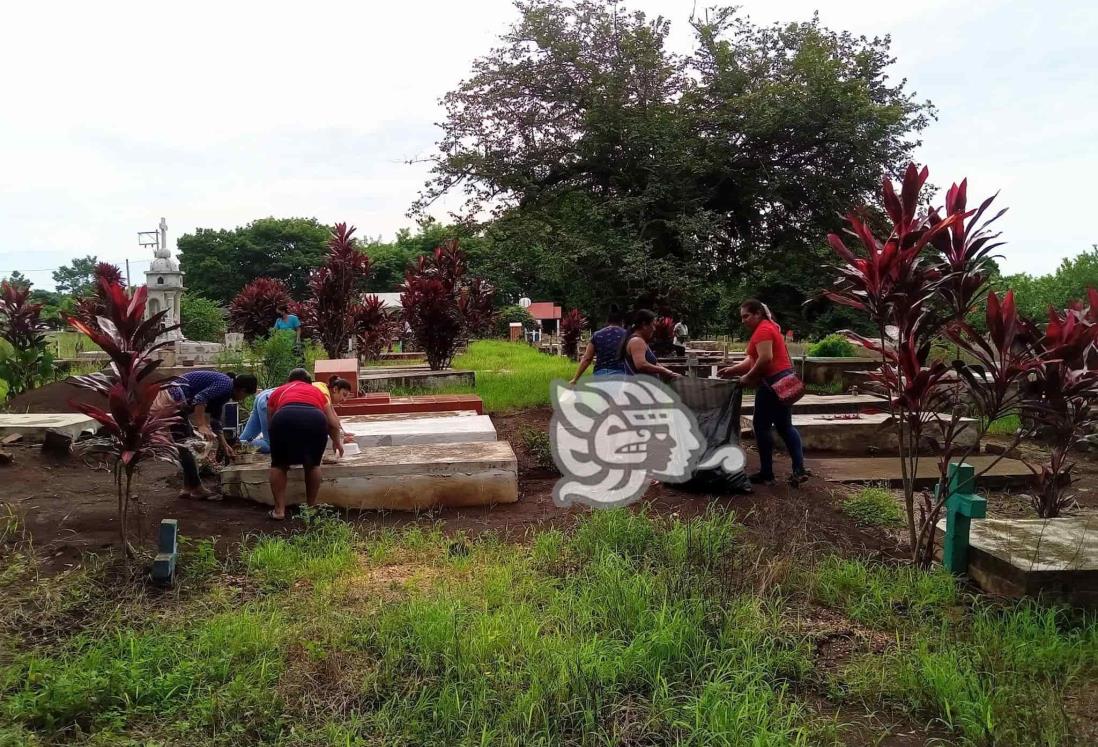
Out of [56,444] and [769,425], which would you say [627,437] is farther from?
[56,444]

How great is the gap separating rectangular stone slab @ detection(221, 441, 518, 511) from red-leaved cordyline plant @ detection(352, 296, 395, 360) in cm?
791

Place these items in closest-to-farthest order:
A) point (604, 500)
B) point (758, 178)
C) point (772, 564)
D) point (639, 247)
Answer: point (772, 564) < point (604, 500) < point (639, 247) < point (758, 178)

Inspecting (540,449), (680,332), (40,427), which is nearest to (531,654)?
(540,449)

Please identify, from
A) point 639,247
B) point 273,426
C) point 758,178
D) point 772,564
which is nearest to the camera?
point 772,564

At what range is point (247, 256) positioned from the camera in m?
43.8

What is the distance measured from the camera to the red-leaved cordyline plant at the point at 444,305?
11742mm

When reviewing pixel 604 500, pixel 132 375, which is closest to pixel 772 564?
pixel 604 500

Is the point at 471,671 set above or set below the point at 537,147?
below

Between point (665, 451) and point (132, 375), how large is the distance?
3465 mm

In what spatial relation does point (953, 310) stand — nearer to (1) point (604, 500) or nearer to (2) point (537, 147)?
(1) point (604, 500)

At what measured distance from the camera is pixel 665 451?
5.41 meters

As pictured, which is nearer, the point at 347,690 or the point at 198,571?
the point at 347,690

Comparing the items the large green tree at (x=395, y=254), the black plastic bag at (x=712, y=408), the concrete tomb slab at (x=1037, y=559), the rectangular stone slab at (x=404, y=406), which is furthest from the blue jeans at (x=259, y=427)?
the large green tree at (x=395, y=254)

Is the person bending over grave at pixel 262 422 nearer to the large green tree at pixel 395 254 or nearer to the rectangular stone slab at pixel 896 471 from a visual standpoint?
the rectangular stone slab at pixel 896 471
